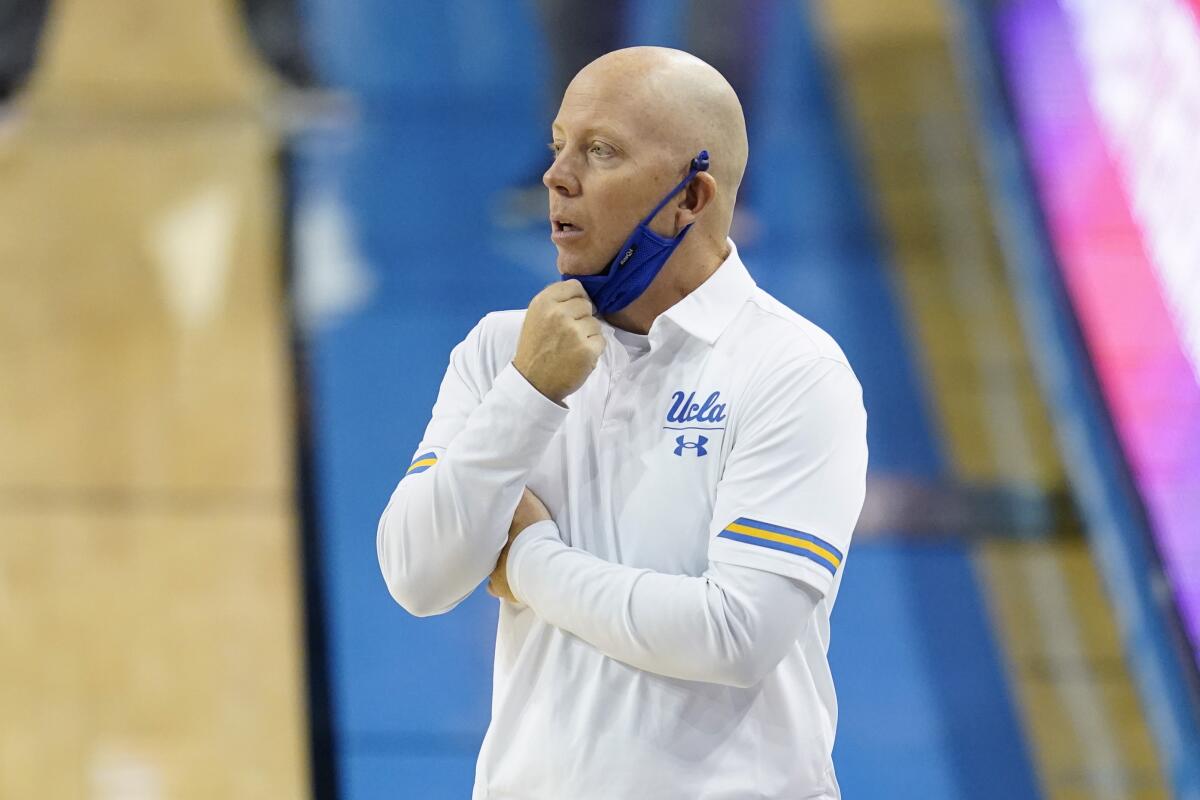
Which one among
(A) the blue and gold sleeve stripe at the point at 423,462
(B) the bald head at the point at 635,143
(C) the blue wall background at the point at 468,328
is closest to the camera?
(B) the bald head at the point at 635,143

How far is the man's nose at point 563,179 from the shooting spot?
2.21 metres

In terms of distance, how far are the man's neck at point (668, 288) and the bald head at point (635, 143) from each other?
0.21ft

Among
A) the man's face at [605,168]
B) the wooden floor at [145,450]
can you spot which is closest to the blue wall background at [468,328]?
the wooden floor at [145,450]

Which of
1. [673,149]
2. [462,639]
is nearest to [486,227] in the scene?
[462,639]

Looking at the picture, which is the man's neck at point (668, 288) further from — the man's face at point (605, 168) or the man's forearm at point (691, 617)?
the man's forearm at point (691, 617)

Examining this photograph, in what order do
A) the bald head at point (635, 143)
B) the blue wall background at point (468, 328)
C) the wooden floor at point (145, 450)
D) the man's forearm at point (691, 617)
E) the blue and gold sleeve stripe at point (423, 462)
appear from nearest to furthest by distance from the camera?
the man's forearm at point (691, 617), the bald head at point (635, 143), the blue and gold sleeve stripe at point (423, 462), the wooden floor at point (145, 450), the blue wall background at point (468, 328)

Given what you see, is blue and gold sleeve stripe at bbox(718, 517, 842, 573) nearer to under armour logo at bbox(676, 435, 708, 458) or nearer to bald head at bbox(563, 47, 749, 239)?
under armour logo at bbox(676, 435, 708, 458)

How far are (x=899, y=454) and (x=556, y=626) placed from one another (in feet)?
10.4

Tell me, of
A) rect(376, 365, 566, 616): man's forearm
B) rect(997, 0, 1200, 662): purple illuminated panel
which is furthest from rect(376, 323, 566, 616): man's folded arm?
rect(997, 0, 1200, 662): purple illuminated panel

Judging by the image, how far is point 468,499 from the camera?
2.13m

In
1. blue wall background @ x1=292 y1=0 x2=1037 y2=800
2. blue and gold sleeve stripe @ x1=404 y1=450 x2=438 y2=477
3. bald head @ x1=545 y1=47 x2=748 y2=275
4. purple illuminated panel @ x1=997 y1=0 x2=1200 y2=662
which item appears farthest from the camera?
purple illuminated panel @ x1=997 y1=0 x2=1200 y2=662

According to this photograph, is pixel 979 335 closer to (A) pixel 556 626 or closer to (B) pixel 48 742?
(B) pixel 48 742

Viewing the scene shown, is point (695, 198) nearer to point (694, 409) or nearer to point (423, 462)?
point (694, 409)

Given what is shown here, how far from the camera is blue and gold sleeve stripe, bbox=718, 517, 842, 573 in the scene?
2109mm
